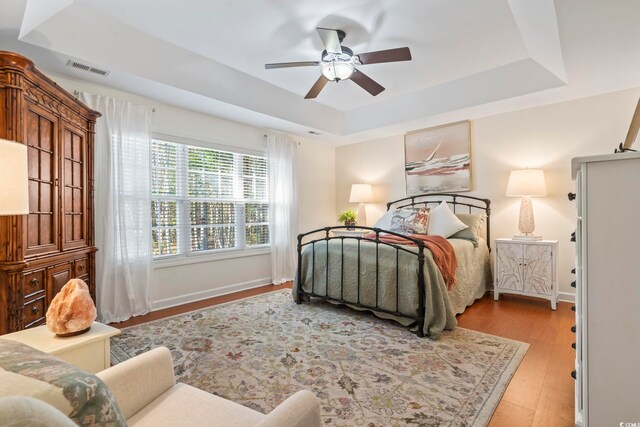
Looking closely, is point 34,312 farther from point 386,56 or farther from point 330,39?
point 386,56

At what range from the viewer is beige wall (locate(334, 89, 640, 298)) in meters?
3.39

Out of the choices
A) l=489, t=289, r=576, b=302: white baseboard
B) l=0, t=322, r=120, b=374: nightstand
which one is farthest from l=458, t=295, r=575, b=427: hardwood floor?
l=0, t=322, r=120, b=374: nightstand

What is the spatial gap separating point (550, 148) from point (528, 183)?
1.88 feet

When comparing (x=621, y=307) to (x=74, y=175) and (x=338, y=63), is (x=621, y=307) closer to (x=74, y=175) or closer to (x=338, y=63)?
(x=338, y=63)

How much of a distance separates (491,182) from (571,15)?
2.32 m

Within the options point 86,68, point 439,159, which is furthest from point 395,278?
point 86,68

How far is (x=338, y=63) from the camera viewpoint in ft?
8.80

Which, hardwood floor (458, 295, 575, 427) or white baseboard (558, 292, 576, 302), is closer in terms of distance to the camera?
hardwood floor (458, 295, 575, 427)

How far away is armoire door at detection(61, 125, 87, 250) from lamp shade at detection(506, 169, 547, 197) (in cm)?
428

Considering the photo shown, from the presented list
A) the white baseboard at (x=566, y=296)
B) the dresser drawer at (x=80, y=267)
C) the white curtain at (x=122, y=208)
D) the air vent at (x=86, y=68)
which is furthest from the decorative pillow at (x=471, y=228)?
the air vent at (x=86, y=68)

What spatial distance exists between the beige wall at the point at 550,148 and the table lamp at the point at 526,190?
0.24 metres

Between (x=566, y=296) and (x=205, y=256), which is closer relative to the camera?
(x=566, y=296)

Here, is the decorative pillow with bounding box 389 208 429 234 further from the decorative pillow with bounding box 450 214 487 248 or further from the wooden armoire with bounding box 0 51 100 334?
the wooden armoire with bounding box 0 51 100 334

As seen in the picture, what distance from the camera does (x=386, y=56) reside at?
100.0 inches
